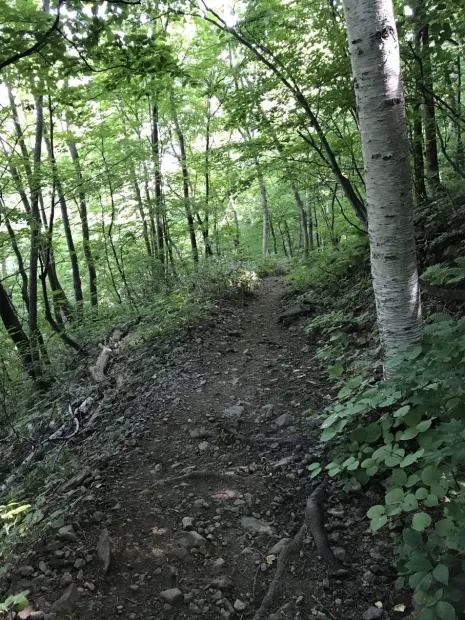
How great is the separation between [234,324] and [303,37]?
4811mm

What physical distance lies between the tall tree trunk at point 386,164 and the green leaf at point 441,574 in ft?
5.27

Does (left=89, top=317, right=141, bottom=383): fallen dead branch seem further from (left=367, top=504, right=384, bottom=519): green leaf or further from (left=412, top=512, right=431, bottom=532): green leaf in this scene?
(left=412, top=512, right=431, bottom=532): green leaf

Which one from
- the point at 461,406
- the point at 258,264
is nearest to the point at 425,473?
the point at 461,406

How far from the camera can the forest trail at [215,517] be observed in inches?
93.2

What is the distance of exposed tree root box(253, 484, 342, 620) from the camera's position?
7.80ft

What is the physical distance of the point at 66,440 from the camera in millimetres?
5074

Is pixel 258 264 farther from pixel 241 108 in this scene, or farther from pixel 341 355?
pixel 341 355

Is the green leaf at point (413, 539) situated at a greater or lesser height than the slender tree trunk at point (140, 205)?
lesser

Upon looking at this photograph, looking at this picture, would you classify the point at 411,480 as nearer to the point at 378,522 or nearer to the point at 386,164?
the point at 378,522

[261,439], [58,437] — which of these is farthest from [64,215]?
[261,439]

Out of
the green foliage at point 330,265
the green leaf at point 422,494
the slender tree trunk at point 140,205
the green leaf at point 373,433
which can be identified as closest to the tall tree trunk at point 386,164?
the green leaf at point 373,433

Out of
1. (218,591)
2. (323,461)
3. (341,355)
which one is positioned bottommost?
(218,591)

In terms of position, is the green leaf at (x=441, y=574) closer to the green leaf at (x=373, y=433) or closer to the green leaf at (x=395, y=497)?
the green leaf at (x=395, y=497)

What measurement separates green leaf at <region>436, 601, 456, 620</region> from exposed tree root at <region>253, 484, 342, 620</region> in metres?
0.88
